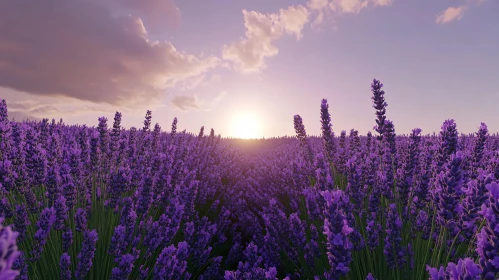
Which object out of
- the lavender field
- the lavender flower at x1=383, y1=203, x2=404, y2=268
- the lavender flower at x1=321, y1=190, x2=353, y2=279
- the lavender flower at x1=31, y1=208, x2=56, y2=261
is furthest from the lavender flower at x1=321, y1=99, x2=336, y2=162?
the lavender flower at x1=31, y1=208, x2=56, y2=261

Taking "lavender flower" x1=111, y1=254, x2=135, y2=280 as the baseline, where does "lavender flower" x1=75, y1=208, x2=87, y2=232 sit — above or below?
above

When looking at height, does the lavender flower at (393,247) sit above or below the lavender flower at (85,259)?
above

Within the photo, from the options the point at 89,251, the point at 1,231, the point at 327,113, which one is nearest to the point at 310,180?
the point at 327,113

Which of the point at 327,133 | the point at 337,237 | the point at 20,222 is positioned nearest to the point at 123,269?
the point at 20,222

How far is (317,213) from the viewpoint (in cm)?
265

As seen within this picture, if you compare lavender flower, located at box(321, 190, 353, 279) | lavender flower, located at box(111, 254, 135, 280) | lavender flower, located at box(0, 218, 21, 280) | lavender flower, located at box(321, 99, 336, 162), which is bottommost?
lavender flower, located at box(111, 254, 135, 280)

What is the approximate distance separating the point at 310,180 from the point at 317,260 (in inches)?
50.9

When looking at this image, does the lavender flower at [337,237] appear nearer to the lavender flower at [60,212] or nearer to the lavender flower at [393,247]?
the lavender flower at [393,247]

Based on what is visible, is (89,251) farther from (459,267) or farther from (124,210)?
(459,267)

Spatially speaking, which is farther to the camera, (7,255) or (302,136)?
(302,136)

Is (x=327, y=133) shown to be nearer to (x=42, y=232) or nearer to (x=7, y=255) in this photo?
(x=42, y=232)

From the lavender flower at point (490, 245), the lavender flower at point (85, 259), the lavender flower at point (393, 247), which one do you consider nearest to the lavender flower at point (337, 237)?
the lavender flower at point (490, 245)

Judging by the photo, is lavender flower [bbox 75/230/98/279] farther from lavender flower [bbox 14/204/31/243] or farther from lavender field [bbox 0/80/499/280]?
lavender flower [bbox 14/204/31/243]

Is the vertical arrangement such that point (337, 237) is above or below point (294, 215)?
above
